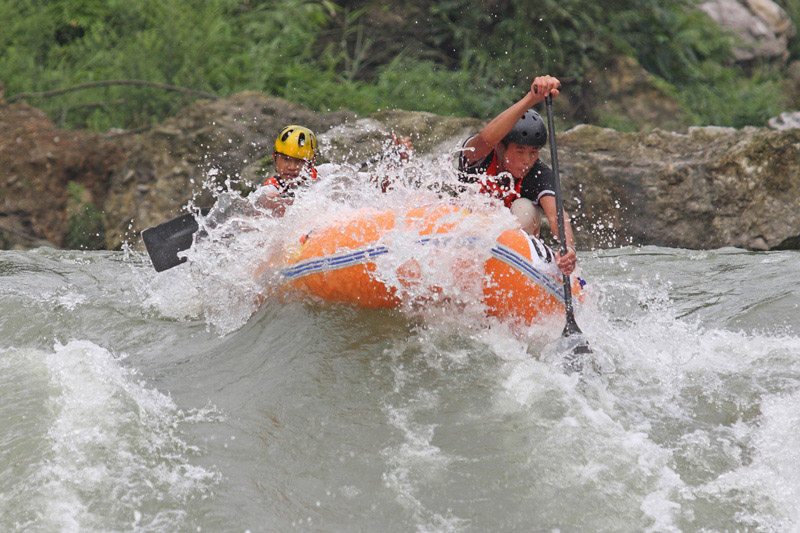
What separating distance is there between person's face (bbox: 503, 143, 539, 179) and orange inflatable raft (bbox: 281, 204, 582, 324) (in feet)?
2.10

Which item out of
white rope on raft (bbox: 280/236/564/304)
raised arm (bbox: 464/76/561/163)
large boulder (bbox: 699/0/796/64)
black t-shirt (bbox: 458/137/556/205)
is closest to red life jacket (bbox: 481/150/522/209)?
black t-shirt (bbox: 458/137/556/205)

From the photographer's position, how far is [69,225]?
8602 millimetres

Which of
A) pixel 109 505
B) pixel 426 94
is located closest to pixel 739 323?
pixel 109 505

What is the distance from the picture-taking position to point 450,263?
14.1 ft

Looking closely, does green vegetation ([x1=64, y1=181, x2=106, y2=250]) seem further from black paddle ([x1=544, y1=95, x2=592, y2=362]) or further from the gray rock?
the gray rock

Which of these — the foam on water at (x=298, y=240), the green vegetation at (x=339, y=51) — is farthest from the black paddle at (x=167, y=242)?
the green vegetation at (x=339, y=51)

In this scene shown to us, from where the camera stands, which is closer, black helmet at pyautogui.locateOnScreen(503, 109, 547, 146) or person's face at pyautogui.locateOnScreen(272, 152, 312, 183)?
black helmet at pyautogui.locateOnScreen(503, 109, 547, 146)

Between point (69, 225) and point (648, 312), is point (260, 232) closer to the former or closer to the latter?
point (648, 312)

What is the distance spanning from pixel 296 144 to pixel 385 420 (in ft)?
8.58

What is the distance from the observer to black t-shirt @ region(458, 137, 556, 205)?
493cm

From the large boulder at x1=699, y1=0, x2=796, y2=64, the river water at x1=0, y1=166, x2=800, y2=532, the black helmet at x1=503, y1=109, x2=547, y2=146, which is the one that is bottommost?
the river water at x1=0, y1=166, x2=800, y2=532

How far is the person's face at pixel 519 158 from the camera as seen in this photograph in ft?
15.8

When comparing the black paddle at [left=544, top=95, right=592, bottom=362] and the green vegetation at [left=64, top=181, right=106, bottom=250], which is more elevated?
the green vegetation at [left=64, top=181, right=106, bottom=250]

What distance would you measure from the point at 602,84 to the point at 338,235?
25.0 ft
